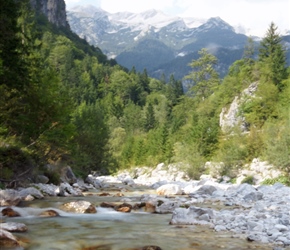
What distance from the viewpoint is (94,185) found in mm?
38969

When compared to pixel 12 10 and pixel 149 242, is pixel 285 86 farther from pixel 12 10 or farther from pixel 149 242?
pixel 149 242

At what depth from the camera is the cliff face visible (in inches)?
6294

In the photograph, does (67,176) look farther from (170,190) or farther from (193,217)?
(193,217)

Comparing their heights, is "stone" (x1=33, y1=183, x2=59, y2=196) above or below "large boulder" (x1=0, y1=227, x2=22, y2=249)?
below

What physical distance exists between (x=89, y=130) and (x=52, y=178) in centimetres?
1800

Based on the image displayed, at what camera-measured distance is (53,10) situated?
16725 centimetres

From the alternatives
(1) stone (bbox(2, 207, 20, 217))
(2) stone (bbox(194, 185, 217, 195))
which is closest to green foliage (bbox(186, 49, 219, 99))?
(2) stone (bbox(194, 185, 217, 195))

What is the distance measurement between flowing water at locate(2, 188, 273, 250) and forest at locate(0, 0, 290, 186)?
6765 millimetres

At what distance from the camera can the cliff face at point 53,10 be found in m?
160

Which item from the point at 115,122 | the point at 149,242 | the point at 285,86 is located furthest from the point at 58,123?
the point at 115,122

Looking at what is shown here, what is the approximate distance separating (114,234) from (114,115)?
10863 cm

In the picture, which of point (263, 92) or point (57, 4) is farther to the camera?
point (57, 4)

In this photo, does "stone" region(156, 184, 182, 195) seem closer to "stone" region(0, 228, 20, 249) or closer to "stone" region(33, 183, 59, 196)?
"stone" region(33, 183, 59, 196)

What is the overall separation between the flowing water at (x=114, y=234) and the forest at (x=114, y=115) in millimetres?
6765
